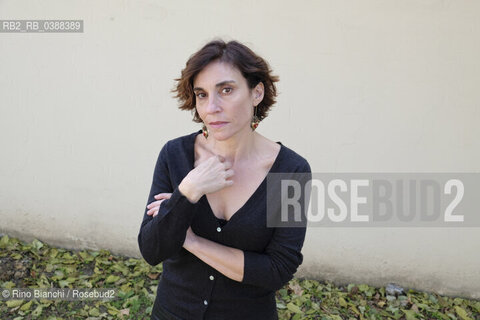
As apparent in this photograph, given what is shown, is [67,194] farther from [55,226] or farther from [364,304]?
[364,304]

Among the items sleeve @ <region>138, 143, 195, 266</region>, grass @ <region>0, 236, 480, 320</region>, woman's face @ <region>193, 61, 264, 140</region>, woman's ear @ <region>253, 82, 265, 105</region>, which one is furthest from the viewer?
grass @ <region>0, 236, 480, 320</region>

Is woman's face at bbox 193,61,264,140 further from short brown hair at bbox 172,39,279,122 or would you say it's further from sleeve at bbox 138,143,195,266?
sleeve at bbox 138,143,195,266

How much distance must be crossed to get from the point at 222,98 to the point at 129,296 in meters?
2.65

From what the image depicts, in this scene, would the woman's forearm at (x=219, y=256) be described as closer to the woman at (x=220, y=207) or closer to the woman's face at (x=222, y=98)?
the woman at (x=220, y=207)

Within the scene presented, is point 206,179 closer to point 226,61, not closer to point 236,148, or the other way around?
point 236,148

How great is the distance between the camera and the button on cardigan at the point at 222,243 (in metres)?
1.76

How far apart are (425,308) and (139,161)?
9.48 feet

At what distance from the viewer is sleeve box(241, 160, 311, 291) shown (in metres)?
1.77

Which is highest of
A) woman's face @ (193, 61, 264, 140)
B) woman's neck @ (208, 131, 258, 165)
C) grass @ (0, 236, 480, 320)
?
woman's face @ (193, 61, 264, 140)

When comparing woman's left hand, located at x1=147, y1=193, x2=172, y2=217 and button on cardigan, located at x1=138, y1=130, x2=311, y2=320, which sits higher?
woman's left hand, located at x1=147, y1=193, x2=172, y2=217

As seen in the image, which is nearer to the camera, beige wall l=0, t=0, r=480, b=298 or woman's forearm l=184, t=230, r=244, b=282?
woman's forearm l=184, t=230, r=244, b=282

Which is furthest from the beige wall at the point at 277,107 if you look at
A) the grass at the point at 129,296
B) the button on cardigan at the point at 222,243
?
the button on cardigan at the point at 222,243

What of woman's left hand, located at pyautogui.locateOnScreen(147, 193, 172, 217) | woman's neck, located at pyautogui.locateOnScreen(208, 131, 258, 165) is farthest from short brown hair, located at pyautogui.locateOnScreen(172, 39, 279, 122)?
woman's left hand, located at pyautogui.locateOnScreen(147, 193, 172, 217)

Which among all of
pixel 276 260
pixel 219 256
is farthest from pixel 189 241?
pixel 276 260
